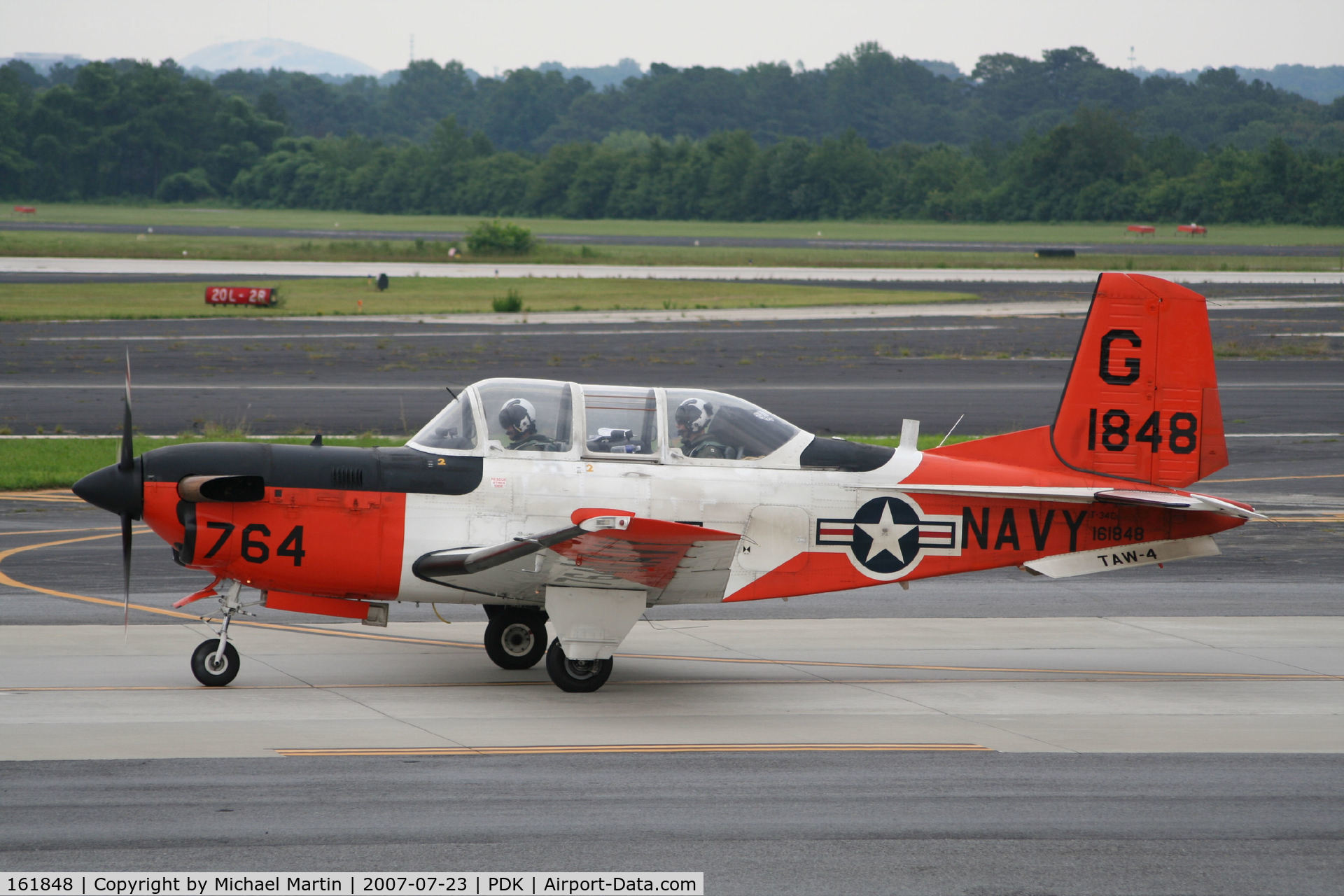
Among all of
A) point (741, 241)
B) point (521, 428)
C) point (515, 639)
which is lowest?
Answer: point (515, 639)

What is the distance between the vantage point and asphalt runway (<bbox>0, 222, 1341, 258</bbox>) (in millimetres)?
90625

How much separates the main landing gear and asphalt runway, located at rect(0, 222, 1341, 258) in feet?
274

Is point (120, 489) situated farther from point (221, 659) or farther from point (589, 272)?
point (589, 272)

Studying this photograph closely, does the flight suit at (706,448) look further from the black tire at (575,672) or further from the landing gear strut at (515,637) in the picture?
the landing gear strut at (515,637)

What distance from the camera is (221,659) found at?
36.5 feet

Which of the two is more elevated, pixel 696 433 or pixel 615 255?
pixel 615 255

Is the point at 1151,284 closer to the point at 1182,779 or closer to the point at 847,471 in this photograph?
the point at 847,471

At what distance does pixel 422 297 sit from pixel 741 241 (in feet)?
164

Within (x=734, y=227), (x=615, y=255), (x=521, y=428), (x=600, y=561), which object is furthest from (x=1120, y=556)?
(x=734, y=227)

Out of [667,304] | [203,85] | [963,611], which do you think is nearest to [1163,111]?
[203,85]

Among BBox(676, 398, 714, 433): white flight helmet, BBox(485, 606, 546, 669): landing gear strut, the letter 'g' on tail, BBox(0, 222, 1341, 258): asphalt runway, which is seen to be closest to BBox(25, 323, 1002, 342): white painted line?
BBox(485, 606, 546, 669): landing gear strut

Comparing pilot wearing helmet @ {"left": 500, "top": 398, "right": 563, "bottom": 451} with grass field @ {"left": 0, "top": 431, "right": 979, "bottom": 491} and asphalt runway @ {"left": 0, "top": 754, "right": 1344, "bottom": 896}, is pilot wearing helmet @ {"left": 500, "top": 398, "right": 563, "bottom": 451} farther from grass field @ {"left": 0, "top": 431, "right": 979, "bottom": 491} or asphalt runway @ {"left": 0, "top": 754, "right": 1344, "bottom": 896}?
grass field @ {"left": 0, "top": 431, "right": 979, "bottom": 491}

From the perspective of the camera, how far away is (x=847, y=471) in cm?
1165

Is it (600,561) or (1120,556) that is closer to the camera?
(600,561)
